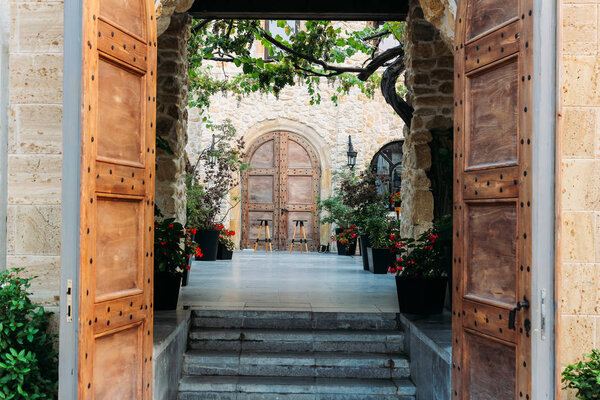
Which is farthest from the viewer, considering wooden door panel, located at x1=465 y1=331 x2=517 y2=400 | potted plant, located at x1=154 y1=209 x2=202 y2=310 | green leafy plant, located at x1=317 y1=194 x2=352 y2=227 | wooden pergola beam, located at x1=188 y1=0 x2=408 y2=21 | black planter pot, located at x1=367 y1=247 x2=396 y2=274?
green leafy plant, located at x1=317 y1=194 x2=352 y2=227

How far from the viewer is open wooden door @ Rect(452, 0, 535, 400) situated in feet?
7.96

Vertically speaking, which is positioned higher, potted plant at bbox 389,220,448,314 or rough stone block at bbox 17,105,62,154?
rough stone block at bbox 17,105,62,154

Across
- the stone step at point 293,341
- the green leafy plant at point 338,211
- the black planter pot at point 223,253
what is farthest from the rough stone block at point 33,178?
the green leafy plant at point 338,211

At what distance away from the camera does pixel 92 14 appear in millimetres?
2465

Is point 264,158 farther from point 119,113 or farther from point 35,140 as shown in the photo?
point 119,113

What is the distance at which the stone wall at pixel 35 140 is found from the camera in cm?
307

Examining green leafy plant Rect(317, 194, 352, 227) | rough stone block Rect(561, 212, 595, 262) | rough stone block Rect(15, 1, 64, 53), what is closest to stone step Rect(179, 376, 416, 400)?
rough stone block Rect(561, 212, 595, 262)

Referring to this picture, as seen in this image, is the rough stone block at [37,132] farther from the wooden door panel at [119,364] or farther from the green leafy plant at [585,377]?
the green leafy plant at [585,377]

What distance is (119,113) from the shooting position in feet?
8.87

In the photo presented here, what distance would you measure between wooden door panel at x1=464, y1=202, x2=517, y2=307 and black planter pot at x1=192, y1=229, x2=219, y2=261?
7.64 metres

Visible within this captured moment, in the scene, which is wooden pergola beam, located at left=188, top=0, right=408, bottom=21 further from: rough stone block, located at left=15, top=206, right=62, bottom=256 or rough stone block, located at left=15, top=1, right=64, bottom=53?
rough stone block, located at left=15, top=206, right=62, bottom=256

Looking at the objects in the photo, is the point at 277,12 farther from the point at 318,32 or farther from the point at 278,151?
the point at 278,151

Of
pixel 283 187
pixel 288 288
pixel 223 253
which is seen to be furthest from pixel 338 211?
pixel 288 288

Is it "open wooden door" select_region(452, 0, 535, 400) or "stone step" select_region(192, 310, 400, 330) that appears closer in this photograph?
"open wooden door" select_region(452, 0, 535, 400)
